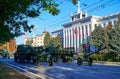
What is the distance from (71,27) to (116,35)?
7719cm

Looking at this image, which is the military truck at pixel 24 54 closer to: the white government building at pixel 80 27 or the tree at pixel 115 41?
the tree at pixel 115 41

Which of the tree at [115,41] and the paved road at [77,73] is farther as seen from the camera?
the tree at [115,41]

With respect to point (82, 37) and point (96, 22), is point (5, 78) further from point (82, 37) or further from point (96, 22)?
point (82, 37)

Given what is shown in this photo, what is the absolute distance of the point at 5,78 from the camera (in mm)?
17297

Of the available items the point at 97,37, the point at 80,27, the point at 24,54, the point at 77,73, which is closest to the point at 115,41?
the point at 97,37

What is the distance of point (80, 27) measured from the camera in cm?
13512

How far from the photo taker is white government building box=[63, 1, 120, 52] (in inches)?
4742

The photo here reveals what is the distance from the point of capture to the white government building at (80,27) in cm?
12045

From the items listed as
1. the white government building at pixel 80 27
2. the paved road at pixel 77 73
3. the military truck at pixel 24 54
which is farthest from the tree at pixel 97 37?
the paved road at pixel 77 73

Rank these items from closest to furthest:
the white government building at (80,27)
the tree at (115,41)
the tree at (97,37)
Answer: the tree at (115,41)
the tree at (97,37)
the white government building at (80,27)

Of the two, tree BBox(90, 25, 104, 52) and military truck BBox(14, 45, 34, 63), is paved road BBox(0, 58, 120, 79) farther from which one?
tree BBox(90, 25, 104, 52)

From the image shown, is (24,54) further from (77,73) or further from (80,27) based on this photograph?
(80,27)

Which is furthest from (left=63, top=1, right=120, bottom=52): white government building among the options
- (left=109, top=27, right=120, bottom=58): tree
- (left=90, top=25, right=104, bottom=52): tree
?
(left=109, top=27, right=120, bottom=58): tree

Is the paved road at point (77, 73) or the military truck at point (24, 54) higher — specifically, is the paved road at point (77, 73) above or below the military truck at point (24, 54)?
below
